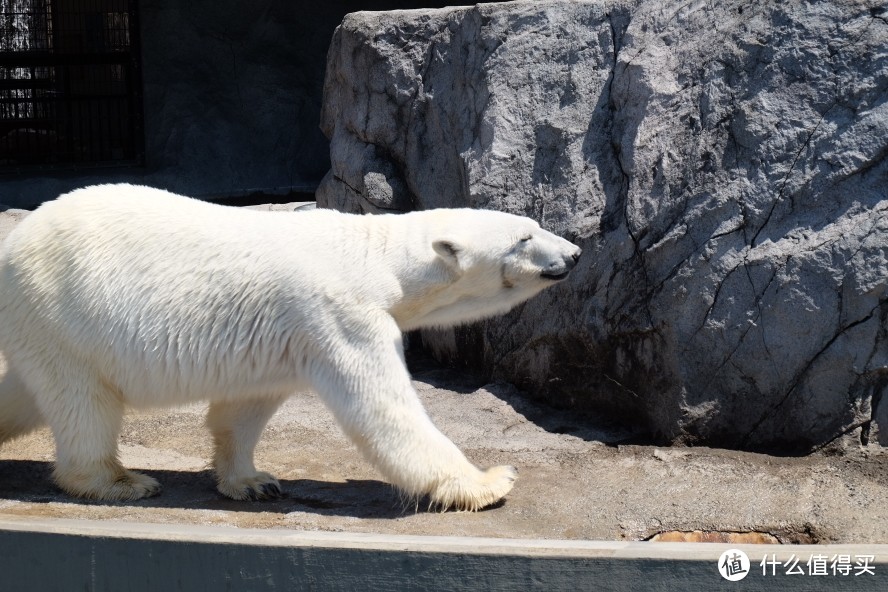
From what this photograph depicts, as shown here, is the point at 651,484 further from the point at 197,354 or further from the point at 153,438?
the point at 153,438

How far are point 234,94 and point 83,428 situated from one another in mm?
9613

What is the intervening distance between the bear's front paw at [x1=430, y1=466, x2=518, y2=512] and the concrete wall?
29.9 ft

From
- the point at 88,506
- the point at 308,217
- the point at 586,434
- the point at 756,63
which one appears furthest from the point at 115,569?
the point at 756,63

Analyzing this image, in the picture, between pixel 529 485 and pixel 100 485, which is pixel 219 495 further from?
pixel 529 485

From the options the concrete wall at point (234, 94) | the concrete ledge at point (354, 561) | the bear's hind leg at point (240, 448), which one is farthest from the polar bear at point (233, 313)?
the concrete wall at point (234, 94)

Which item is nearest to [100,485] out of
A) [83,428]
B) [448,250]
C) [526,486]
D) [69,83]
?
[83,428]

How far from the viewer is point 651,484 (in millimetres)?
4504

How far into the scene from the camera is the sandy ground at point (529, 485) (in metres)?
4.00

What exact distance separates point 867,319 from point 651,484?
3.89ft

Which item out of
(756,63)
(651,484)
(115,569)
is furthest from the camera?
(756,63)

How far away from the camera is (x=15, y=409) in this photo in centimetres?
431

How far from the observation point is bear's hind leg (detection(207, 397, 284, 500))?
4312mm

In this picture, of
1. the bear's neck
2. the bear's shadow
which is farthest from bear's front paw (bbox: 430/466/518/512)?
the bear's neck

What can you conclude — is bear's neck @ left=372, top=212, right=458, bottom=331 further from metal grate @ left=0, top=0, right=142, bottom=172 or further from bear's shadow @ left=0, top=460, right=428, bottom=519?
metal grate @ left=0, top=0, right=142, bottom=172
